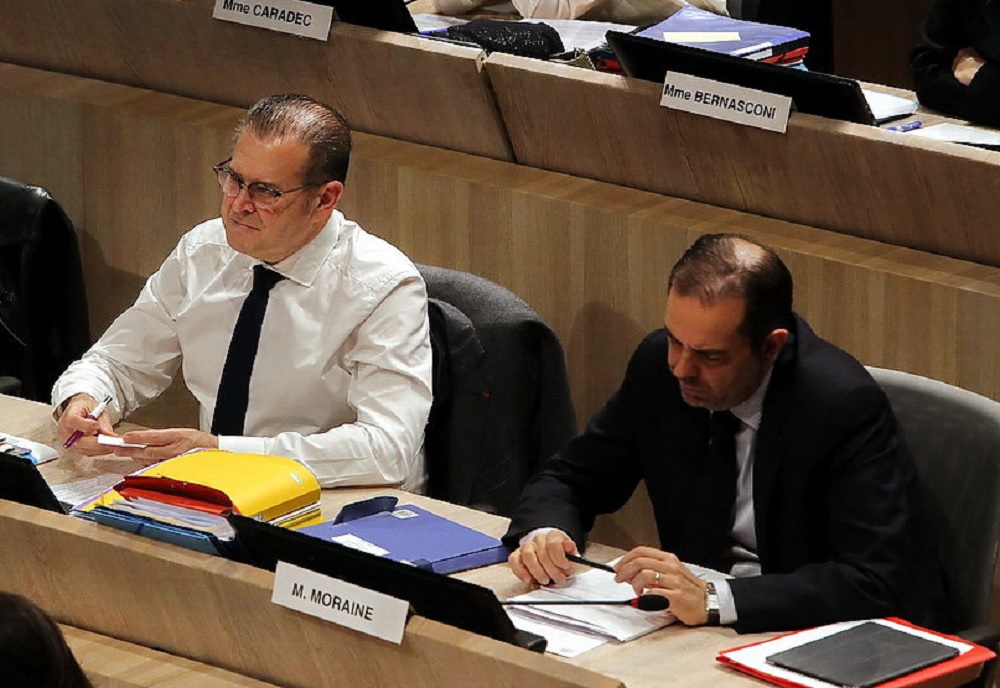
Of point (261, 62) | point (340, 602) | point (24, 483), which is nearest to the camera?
point (340, 602)

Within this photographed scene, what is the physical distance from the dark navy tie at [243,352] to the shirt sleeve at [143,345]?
0.61ft

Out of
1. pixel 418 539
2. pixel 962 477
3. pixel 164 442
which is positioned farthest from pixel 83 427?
pixel 962 477

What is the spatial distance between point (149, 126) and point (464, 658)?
2.36m

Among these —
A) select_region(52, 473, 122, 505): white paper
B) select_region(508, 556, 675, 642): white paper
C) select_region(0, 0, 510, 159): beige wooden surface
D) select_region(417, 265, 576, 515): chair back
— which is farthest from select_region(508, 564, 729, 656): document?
select_region(0, 0, 510, 159): beige wooden surface

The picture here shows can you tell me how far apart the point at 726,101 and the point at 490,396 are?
0.71 meters

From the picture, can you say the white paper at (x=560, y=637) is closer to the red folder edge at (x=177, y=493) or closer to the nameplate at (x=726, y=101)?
the red folder edge at (x=177, y=493)

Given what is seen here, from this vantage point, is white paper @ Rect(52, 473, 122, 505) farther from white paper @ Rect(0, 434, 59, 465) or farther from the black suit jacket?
the black suit jacket

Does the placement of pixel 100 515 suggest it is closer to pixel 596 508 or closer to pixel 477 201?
pixel 596 508

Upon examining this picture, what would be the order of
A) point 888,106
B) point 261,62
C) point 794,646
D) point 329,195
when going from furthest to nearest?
1. point 261,62
2. point 888,106
3. point 329,195
4. point 794,646

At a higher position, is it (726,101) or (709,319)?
(726,101)

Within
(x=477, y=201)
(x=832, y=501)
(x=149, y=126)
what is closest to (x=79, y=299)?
(x=149, y=126)

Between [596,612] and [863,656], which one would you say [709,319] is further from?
[863,656]

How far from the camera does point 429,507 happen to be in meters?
3.00

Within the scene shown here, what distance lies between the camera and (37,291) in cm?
418
